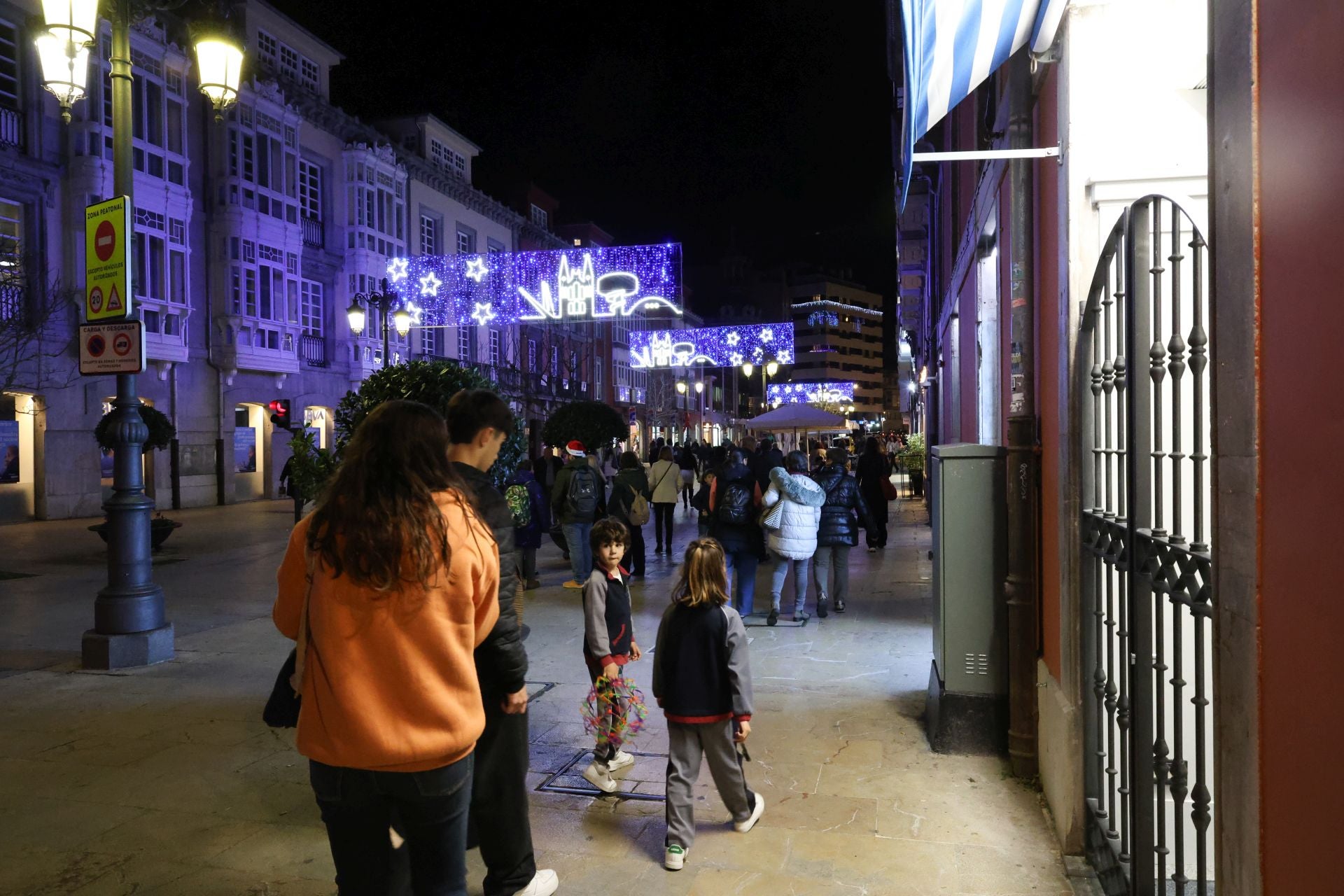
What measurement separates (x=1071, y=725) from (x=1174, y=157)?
246 cm

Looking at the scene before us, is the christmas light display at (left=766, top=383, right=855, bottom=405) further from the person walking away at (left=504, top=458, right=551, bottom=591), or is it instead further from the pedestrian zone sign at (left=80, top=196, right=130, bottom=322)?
the pedestrian zone sign at (left=80, top=196, right=130, bottom=322)

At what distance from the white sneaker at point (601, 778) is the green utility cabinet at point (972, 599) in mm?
1880

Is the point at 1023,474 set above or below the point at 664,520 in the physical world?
above

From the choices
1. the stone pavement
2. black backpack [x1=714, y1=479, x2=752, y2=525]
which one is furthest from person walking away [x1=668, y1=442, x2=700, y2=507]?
→ the stone pavement

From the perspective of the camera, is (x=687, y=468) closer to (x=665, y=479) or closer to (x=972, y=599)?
(x=665, y=479)

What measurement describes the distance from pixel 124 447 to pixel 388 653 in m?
6.39

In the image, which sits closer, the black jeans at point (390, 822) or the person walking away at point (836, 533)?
the black jeans at point (390, 822)

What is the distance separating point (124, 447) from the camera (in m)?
7.56

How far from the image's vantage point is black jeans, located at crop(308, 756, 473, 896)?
96.0 inches

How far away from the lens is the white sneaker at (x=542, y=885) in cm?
355

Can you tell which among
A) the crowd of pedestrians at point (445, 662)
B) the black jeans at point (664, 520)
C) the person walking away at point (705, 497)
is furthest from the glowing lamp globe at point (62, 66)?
the black jeans at point (664, 520)

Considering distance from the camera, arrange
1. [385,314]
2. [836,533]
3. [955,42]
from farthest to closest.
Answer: [385,314], [836,533], [955,42]

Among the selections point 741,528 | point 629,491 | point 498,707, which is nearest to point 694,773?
point 498,707

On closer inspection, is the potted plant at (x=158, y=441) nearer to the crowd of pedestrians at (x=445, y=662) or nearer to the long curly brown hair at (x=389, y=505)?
the crowd of pedestrians at (x=445, y=662)
